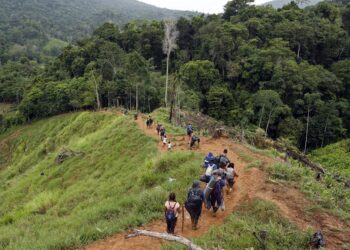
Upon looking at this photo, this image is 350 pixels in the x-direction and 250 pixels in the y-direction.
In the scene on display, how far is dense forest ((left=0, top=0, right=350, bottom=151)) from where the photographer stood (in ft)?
140

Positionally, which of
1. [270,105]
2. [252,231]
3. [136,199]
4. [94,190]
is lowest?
[270,105]

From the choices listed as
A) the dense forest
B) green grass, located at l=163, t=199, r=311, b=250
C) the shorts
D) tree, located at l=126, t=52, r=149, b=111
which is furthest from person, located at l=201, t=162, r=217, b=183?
tree, located at l=126, t=52, r=149, b=111

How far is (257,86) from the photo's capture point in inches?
1887

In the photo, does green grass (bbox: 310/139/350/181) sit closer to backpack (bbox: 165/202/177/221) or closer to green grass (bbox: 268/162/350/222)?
green grass (bbox: 268/162/350/222)

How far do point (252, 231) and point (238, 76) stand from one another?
42.5 meters

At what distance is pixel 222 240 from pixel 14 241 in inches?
273

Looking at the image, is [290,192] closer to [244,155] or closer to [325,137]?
[244,155]

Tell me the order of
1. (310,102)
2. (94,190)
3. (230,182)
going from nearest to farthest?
(230,182), (94,190), (310,102)

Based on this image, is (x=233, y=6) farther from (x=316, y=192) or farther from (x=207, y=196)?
(x=207, y=196)

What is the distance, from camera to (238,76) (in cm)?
4988

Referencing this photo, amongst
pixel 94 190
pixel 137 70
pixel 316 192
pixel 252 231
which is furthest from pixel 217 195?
pixel 137 70

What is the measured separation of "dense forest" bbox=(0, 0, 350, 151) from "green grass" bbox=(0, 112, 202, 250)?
12.7 m

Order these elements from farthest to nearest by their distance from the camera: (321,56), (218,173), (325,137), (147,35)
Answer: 1. (147,35)
2. (321,56)
3. (325,137)
4. (218,173)

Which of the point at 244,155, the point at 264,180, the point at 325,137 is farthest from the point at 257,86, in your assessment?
the point at 264,180
